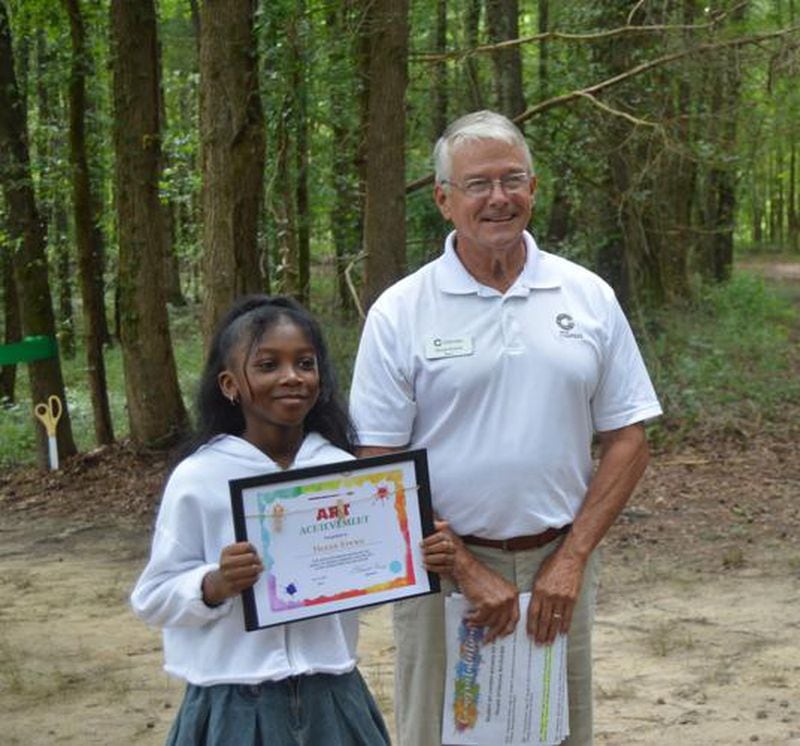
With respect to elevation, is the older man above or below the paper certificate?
above

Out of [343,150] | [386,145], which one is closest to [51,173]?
[343,150]

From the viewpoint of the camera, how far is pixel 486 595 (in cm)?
338

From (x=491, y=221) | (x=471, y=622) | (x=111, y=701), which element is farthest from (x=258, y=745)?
(x=111, y=701)

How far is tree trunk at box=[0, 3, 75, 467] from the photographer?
12969 millimetres

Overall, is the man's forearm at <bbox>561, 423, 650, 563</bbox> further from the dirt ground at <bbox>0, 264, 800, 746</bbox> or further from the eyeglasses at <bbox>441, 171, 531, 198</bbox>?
the dirt ground at <bbox>0, 264, 800, 746</bbox>

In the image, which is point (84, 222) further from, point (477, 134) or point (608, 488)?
point (608, 488)

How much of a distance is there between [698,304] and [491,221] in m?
15.4

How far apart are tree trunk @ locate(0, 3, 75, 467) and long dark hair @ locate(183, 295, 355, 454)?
33.3 ft

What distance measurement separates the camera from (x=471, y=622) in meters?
3.42

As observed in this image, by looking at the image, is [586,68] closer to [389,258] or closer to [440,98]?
[440,98]

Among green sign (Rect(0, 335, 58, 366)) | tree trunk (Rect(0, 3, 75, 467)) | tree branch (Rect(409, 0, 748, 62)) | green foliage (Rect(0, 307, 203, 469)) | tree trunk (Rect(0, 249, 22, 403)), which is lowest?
green foliage (Rect(0, 307, 203, 469))

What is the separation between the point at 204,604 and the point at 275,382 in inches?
20.6

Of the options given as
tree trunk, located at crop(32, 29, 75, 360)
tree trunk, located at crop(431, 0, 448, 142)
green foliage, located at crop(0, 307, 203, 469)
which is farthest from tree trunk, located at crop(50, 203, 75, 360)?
tree trunk, located at crop(431, 0, 448, 142)

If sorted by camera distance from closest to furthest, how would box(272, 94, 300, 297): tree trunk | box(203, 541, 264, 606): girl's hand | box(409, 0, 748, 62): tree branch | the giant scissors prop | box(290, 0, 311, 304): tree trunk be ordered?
1. box(203, 541, 264, 606): girl's hand
2. box(290, 0, 311, 304): tree trunk
3. box(409, 0, 748, 62): tree branch
4. box(272, 94, 300, 297): tree trunk
5. the giant scissors prop
